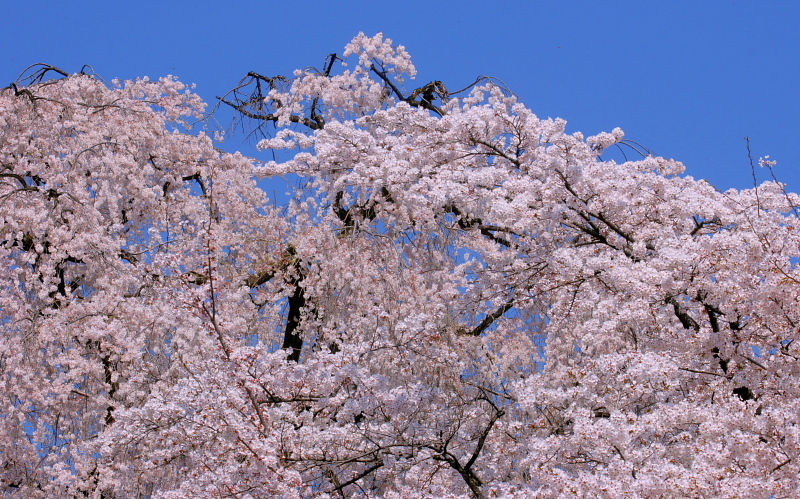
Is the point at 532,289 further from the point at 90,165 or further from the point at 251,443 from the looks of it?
the point at 90,165

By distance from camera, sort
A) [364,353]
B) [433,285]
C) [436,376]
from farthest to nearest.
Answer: [433,285] < [436,376] < [364,353]

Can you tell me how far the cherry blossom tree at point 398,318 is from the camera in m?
4.64

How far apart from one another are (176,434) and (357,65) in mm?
6309

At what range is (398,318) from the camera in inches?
314

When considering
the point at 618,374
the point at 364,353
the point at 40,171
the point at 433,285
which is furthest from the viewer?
the point at 40,171

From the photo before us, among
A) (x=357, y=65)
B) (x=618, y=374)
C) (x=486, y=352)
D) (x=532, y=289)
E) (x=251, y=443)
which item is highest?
(x=357, y=65)

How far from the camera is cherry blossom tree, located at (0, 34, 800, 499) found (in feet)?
15.2

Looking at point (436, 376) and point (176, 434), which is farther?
point (436, 376)

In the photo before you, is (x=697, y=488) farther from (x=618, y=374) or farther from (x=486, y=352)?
(x=486, y=352)

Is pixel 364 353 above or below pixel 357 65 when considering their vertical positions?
below

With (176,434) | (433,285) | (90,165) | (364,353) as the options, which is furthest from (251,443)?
(90,165)

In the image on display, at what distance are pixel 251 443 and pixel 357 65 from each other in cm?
668

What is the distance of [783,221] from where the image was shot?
505cm

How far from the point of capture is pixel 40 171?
30.9 feet
